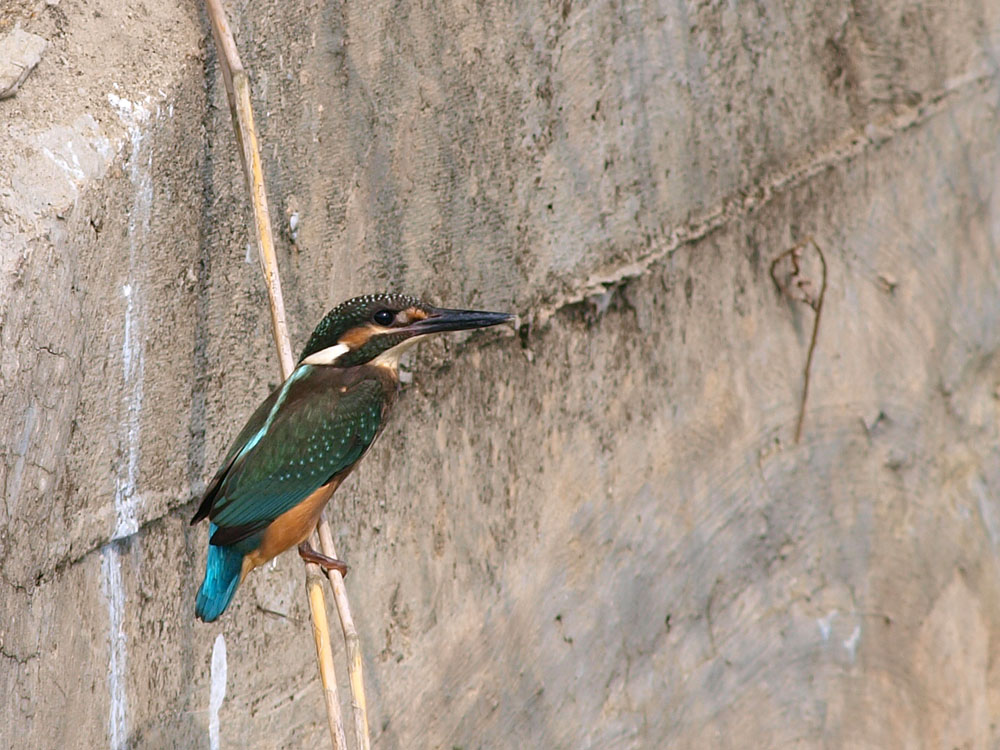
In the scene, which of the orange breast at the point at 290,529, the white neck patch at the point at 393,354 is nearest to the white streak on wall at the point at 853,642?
the white neck patch at the point at 393,354

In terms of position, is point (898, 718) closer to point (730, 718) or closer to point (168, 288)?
point (730, 718)

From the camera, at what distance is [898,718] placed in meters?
3.94

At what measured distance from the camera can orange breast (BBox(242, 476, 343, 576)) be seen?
6.63ft

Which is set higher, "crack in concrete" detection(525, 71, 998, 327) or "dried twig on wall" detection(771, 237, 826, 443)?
"crack in concrete" detection(525, 71, 998, 327)

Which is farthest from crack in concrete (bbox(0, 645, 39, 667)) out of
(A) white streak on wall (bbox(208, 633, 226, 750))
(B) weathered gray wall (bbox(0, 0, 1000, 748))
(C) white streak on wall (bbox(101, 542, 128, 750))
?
(A) white streak on wall (bbox(208, 633, 226, 750))

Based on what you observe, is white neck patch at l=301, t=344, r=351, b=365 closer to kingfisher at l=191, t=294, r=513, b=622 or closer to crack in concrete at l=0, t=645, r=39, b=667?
kingfisher at l=191, t=294, r=513, b=622

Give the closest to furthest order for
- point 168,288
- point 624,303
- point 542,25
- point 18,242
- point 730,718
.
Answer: point 18,242 < point 168,288 < point 542,25 < point 624,303 < point 730,718

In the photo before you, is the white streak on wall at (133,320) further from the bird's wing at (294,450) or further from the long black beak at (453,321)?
the long black beak at (453,321)

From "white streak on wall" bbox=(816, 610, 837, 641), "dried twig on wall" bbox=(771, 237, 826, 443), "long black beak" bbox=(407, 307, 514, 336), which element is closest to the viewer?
"long black beak" bbox=(407, 307, 514, 336)

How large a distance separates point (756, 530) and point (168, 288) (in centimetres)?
205

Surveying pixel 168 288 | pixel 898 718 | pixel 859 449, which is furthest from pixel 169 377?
pixel 898 718

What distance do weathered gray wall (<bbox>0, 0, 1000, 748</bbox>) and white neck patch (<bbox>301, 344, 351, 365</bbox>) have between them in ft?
0.39

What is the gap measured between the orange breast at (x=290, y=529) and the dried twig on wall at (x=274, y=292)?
0.06m

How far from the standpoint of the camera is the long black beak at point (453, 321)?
2.12 m
